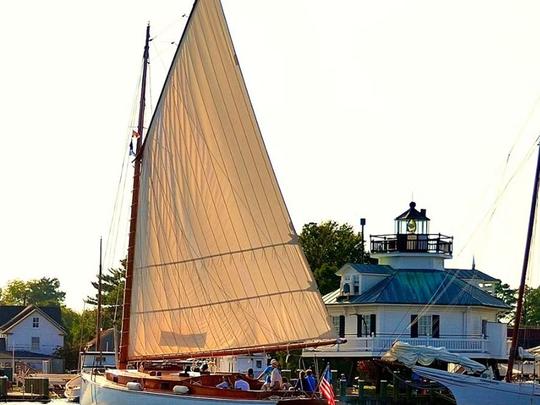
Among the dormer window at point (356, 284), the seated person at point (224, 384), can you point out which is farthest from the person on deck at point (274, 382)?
the dormer window at point (356, 284)

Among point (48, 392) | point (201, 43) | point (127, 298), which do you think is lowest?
point (48, 392)

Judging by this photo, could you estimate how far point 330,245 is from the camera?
111 meters

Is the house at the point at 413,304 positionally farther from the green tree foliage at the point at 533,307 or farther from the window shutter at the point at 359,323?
the green tree foliage at the point at 533,307

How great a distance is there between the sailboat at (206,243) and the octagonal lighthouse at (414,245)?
40922 millimetres

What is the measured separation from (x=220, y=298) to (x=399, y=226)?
4313cm

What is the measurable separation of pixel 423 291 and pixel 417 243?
3.27 meters

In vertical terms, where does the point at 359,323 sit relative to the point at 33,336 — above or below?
above

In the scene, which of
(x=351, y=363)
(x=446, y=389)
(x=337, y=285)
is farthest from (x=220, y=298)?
(x=337, y=285)

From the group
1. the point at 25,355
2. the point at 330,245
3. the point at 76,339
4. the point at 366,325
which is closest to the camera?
the point at 366,325

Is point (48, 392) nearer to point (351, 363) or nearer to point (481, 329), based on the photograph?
point (351, 363)

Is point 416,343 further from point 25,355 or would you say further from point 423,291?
point 25,355

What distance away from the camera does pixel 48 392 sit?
285 ft

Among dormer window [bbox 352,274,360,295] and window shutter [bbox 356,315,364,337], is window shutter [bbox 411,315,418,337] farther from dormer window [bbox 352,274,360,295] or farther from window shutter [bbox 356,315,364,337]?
dormer window [bbox 352,274,360,295]

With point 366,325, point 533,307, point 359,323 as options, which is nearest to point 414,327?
point 366,325
